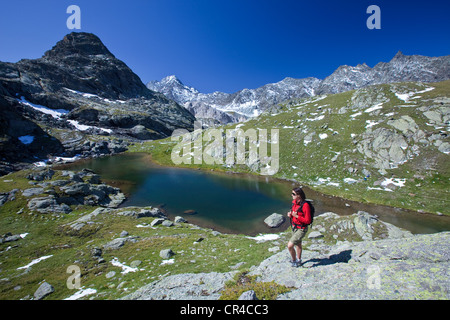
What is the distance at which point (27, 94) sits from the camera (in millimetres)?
121000

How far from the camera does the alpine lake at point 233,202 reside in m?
25.8

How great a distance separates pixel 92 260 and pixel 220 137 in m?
65.0

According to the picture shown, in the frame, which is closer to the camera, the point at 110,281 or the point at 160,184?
the point at 110,281

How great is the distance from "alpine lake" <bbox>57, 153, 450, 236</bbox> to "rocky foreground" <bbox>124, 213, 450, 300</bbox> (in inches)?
584

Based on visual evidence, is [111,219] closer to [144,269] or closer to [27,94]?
[144,269]

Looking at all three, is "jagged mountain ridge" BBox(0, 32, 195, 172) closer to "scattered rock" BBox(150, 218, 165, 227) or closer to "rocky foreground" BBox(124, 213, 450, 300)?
"scattered rock" BBox(150, 218, 165, 227)

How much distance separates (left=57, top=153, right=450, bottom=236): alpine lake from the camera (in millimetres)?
25844

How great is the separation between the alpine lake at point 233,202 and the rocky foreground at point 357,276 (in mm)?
14831

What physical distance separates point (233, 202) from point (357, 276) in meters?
27.2

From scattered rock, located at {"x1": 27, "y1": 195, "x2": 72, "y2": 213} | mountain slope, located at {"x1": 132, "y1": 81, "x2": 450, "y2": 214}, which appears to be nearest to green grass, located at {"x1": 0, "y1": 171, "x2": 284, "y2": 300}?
scattered rock, located at {"x1": 27, "y1": 195, "x2": 72, "y2": 213}

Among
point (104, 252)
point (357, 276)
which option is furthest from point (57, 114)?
point (357, 276)

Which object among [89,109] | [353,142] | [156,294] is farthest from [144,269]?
[89,109]

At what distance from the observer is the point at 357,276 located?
709cm

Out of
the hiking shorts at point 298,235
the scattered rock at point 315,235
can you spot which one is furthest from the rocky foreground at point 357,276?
the scattered rock at point 315,235
